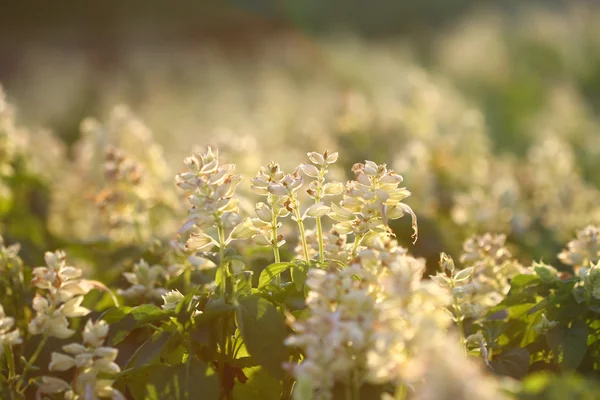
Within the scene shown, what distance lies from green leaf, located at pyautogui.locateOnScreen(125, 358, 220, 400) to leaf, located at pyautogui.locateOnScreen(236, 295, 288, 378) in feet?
0.32

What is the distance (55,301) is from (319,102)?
6834 mm

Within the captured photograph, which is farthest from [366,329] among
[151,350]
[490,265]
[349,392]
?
[490,265]

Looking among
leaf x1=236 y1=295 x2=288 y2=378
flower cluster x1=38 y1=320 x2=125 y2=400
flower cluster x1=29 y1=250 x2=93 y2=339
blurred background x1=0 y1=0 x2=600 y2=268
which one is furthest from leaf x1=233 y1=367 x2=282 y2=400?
blurred background x1=0 y1=0 x2=600 y2=268

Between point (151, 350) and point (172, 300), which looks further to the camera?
point (172, 300)

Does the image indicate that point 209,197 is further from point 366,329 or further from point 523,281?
point 523,281

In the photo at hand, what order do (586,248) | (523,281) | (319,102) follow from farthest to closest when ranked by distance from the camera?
(319,102) → (586,248) → (523,281)

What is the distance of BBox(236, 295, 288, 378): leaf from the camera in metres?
1.54

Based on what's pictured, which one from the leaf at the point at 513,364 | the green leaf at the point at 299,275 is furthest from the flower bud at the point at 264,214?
the leaf at the point at 513,364

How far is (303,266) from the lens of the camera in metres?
1.70

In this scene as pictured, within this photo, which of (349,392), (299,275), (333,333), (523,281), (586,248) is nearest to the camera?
(333,333)

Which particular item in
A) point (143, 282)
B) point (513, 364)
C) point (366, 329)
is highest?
Answer: point (143, 282)

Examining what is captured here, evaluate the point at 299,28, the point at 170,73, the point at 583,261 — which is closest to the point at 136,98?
the point at 170,73

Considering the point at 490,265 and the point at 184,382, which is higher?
the point at 490,265

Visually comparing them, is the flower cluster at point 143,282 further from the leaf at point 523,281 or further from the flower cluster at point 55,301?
the leaf at point 523,281
